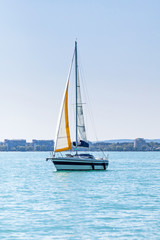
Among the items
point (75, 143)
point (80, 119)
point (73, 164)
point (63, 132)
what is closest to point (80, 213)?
point (73, 164)

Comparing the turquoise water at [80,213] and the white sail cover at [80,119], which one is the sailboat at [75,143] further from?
the turquoise water at [80,213]

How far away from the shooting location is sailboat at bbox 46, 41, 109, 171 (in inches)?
2122

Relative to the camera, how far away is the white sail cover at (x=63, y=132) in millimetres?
54844

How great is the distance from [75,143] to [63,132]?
2556 mm

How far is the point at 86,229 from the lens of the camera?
2214 centimetres

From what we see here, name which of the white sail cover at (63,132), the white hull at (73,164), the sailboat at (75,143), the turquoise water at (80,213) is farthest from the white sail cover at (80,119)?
the turquoise water at (80,213)

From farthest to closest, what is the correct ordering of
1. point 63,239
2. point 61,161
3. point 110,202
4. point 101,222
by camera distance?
point 61,161 → point 110,202 → point 101,222 → point 63,239

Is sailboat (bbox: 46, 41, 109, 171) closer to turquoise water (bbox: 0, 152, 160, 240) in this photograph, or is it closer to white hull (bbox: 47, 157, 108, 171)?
white hull (bbox: 47, 157, 108, 171)

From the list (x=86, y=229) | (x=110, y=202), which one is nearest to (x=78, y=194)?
(x=110, y=202)

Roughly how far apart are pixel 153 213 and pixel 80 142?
103 feet

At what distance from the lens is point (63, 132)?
182 feet

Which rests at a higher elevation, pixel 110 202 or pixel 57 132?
pixel 57 132

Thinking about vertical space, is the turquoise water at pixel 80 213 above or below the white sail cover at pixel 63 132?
below

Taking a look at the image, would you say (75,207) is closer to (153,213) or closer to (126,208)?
(126,208)
